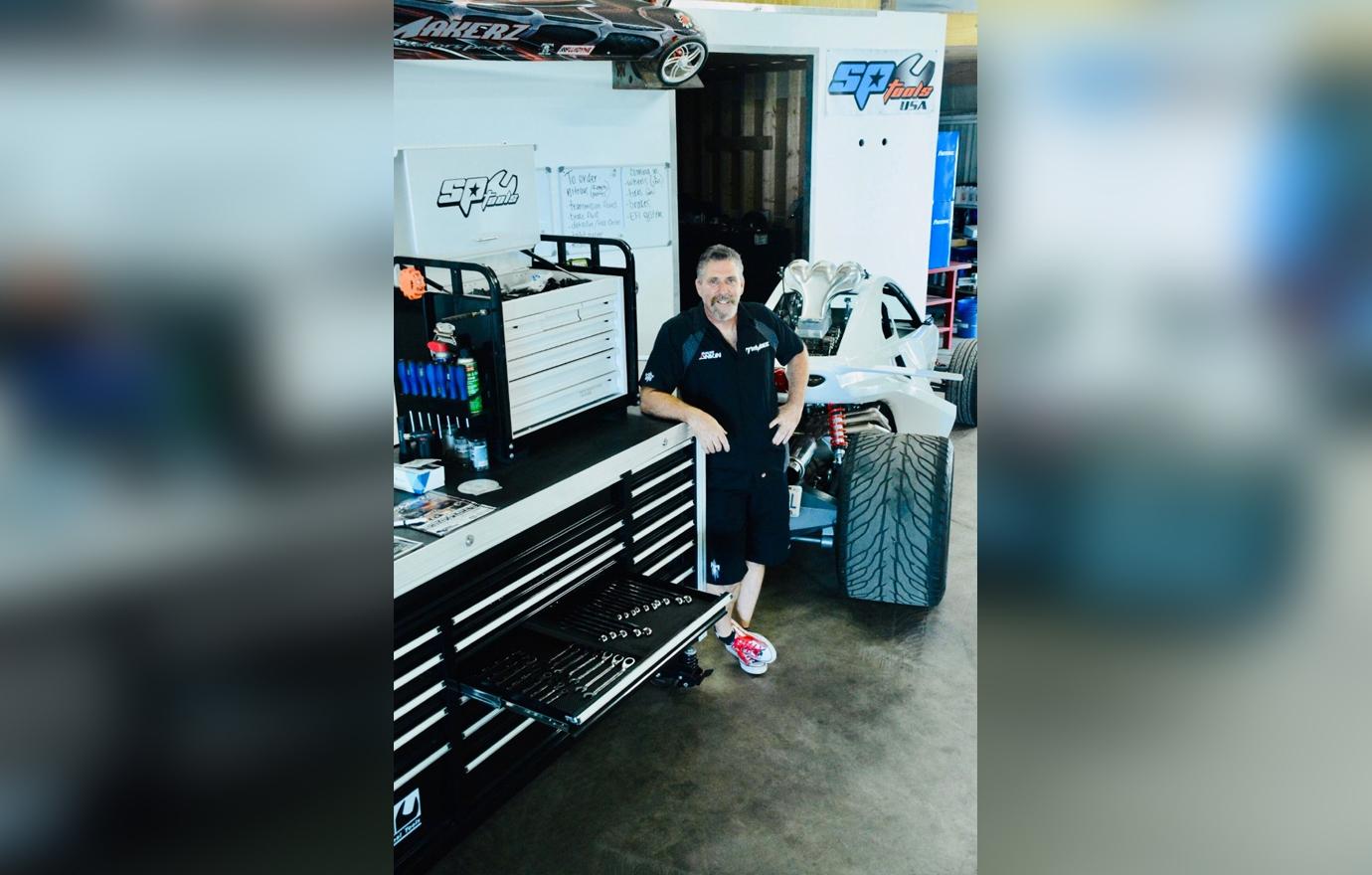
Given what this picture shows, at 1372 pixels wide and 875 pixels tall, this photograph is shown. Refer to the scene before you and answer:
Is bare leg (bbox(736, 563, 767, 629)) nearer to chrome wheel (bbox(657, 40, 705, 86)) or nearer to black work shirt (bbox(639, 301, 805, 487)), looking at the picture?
black work shirt (bbox(639, 301, 805, 487))

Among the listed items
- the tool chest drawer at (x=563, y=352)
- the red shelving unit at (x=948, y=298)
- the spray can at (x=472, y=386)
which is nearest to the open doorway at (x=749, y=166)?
the red shelving unit at (x=948, y=298)

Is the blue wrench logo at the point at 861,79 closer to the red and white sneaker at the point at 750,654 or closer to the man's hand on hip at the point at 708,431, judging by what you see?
the man's hand on hip at the point at 708,431

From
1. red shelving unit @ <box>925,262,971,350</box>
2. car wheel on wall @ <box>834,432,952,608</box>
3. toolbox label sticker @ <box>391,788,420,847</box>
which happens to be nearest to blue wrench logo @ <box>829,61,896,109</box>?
red shelving unit @ <box>925,262,971,350</box>

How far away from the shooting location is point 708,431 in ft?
12.7

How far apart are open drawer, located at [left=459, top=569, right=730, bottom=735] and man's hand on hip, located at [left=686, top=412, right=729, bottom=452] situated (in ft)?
1.98

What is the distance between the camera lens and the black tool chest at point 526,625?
2826mm

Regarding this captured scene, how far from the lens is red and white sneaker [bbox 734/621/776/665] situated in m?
4.10

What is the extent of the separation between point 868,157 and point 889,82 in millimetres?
568
